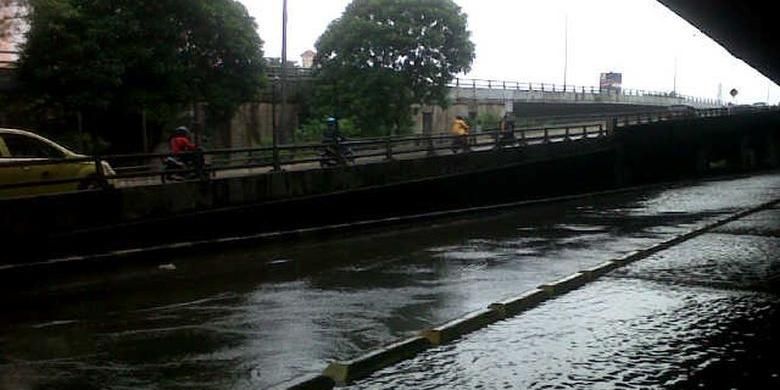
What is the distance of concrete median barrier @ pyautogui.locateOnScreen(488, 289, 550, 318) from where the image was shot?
9.28m

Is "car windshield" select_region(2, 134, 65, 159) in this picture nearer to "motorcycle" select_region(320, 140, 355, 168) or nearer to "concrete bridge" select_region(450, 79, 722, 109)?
"motorcycle" select_region(320, 140, 355, 168)

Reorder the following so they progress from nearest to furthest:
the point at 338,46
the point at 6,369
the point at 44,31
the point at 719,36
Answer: the point at 6,369
the point at 719,36
the point at 44,31
the point at 338,46

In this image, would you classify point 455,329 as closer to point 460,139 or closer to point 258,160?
point 258,160

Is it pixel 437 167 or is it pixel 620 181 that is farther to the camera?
pixel 620 181

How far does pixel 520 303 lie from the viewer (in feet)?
31.8

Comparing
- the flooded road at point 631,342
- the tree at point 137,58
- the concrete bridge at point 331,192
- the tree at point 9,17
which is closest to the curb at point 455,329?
the flooded road at point 631,342

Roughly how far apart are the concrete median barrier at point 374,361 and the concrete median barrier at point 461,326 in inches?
5.8

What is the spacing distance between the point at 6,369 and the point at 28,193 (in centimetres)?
674

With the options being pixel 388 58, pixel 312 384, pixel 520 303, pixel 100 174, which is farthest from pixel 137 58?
pixel 312 384

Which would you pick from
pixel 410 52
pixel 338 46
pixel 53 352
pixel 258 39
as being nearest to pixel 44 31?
pixel 258 39

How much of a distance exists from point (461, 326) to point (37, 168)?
332 inches

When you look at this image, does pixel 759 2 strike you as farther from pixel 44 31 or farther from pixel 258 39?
pixel 44 31

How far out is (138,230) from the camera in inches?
516

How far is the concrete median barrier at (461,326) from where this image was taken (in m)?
8.02
